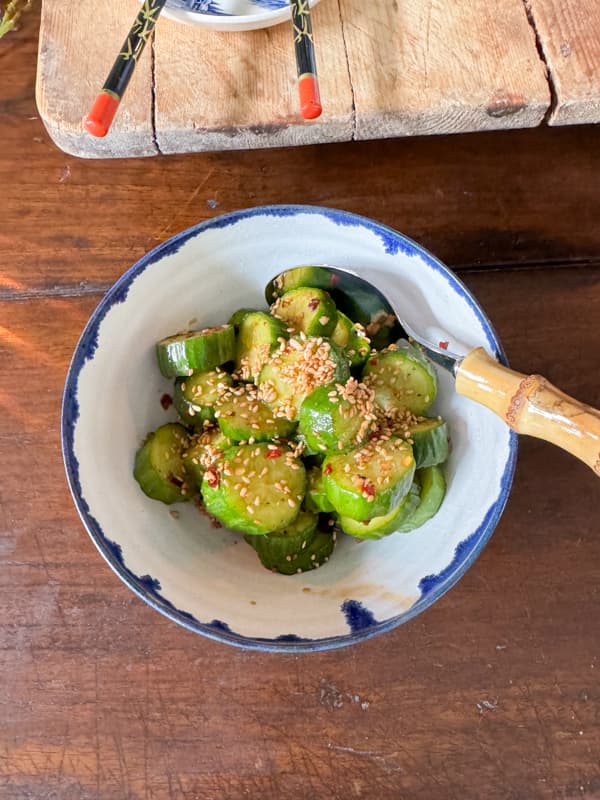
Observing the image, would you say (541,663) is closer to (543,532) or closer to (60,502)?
(543,532)

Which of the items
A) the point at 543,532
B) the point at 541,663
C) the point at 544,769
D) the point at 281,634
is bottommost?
the point at 544,769

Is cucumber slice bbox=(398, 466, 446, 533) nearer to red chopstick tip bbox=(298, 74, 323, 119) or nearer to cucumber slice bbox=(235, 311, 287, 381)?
cucumber slice bbox=(235, 311, 287, 381)

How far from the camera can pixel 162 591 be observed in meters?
0.93

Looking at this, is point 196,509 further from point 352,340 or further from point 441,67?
point 441,67

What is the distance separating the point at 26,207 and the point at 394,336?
0.65 metres

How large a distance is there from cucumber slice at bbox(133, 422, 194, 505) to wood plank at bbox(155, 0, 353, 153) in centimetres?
46

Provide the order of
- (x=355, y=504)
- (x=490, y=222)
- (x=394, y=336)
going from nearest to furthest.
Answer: (x=355, y=504) < (x=394, y=336) < (x=490, y=222)

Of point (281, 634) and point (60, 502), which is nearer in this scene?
point (281, 634)

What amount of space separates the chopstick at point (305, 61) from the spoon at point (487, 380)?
0.22 metres

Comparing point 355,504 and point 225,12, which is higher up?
point 225,12

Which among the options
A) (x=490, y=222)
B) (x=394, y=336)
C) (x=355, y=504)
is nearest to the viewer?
(x=355, y=504)

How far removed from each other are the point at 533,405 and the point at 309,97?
0.53 metres

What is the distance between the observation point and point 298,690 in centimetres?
110


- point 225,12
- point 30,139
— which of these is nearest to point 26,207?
point 30,139
